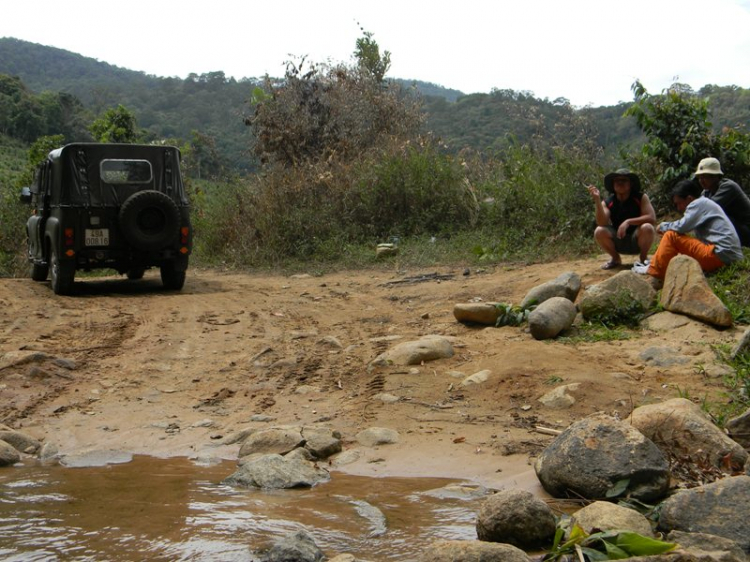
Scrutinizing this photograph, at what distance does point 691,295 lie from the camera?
21.8ft

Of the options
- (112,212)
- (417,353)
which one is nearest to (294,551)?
(417,353)

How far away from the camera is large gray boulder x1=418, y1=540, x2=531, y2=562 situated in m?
3.12

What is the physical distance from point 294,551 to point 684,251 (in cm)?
537

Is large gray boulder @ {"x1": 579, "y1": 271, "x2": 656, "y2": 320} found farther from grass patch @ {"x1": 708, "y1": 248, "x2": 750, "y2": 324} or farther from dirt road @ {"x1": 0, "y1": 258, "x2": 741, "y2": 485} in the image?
grass patch @ {"x1": 708, "y1": 248, "x2": 750, "y2": 324}

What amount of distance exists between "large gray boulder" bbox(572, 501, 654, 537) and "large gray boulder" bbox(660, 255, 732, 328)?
3371 millimetres

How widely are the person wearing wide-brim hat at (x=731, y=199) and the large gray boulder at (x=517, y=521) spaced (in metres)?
5.38

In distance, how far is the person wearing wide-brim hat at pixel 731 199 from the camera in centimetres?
793

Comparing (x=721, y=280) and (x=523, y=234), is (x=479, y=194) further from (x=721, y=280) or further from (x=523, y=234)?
(x=721, y=280)

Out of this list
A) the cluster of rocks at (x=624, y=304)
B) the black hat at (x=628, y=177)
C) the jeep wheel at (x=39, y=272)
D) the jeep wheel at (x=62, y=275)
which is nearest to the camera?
the cluster of rocks at (x=624, y=304)

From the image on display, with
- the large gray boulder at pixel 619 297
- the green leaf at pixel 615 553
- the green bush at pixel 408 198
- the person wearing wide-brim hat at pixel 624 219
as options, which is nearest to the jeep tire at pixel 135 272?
the green bush at pixel 408 198

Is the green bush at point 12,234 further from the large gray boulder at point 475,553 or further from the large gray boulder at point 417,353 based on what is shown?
the large gray boulder at point 475,553

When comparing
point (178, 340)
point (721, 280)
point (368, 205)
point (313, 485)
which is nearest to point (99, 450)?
point (313, 485)

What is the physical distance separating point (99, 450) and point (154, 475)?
2.16 feet

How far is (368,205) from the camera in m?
14.7
